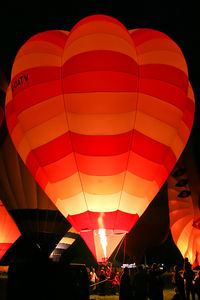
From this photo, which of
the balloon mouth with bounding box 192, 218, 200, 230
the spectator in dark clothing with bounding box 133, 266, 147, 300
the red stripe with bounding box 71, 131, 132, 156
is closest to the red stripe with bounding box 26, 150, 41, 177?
the red stripe with bounding box 71, 131, 132, 156

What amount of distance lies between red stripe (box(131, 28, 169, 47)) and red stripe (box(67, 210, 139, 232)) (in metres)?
2.68

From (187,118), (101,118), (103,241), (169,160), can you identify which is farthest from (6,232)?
(187,118)

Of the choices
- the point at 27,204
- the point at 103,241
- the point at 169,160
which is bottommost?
the point at 103,241

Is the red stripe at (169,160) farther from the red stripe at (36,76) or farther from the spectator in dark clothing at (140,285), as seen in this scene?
the red stripe at (36,76)

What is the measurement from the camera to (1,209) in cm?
893

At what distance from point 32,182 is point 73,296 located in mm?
5908

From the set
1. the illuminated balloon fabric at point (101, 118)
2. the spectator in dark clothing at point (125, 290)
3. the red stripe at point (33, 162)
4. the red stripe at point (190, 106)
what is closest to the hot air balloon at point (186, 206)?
the red stripe at point (190, 106)

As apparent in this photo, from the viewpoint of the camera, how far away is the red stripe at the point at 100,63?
4.36 metres

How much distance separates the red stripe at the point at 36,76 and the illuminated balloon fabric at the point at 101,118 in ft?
0.05

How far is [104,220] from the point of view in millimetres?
4371

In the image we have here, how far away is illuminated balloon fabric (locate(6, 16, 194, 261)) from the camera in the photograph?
435 cm

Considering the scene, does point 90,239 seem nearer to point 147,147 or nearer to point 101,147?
point 101,147

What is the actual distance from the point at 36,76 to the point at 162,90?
193cm

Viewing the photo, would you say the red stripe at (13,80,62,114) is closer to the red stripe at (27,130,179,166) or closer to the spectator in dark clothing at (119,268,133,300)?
the red stripe at (27,130,179,166)
